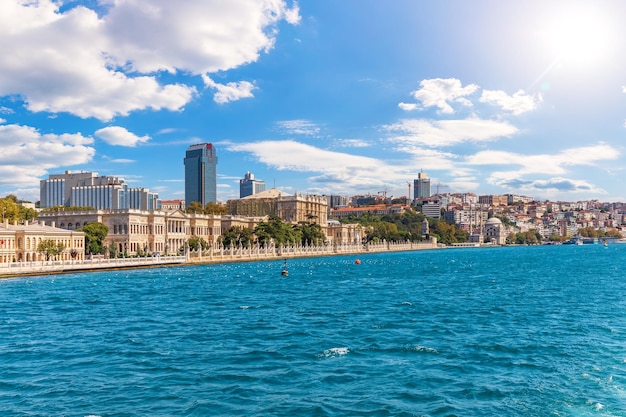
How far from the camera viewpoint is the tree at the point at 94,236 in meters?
79.5

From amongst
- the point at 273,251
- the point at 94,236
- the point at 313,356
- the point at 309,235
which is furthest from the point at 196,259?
the point at 313,356

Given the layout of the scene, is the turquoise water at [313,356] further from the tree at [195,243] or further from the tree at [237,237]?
the tree at [195,243]

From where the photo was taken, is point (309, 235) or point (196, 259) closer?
point (196, 259)

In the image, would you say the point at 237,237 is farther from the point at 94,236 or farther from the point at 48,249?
the point at 48,249

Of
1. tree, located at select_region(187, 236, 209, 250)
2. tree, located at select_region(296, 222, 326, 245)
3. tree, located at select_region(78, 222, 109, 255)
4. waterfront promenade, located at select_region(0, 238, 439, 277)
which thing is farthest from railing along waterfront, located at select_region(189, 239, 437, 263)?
tree, located at select_region(78, 222, 109, 255)

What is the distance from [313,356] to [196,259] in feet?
196

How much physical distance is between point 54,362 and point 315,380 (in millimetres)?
7385

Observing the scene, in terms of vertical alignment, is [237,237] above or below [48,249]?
above

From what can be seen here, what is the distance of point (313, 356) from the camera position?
18.0 meters

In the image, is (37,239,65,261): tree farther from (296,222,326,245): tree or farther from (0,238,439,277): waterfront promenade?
(296,222,326,245): tree

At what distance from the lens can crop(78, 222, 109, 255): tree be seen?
79537 millimetres

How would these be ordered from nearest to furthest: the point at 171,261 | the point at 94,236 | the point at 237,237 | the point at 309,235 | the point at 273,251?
the point at 171,261, the point at 94,236, the point at 237,237, the point at 273,251, the point at 309,235

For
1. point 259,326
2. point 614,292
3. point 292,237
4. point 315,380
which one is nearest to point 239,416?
point 315,380

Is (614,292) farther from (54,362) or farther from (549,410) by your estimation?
(54,362)
